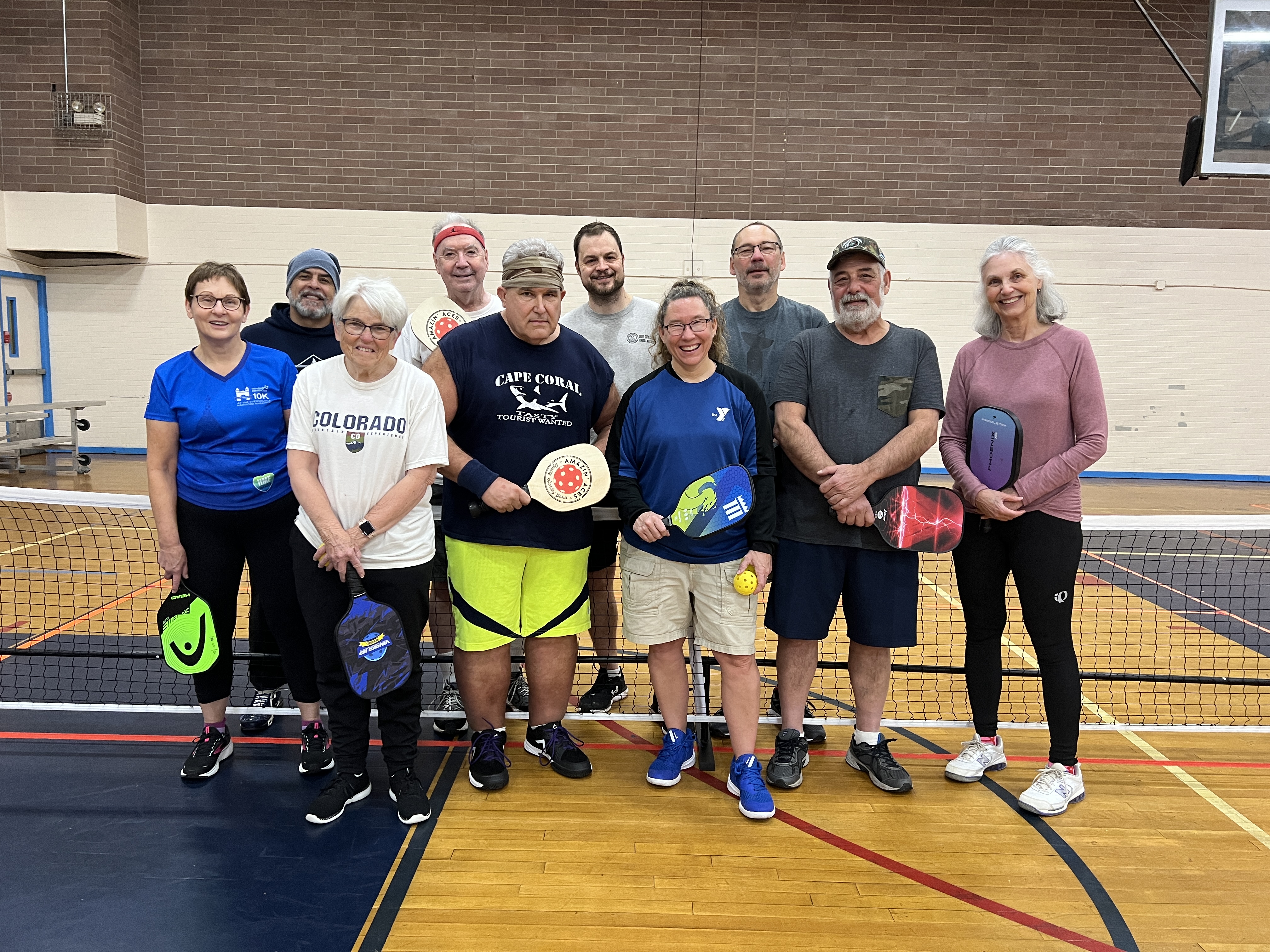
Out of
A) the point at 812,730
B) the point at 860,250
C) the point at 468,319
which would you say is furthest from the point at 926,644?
the point at 468,319

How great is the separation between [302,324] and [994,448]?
8.99ft

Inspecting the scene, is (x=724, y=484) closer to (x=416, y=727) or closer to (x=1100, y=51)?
(x=416, y=727)

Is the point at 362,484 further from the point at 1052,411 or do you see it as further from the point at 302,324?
the point at 1052,411

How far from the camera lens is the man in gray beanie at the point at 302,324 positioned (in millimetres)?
3352

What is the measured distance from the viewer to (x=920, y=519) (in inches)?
114

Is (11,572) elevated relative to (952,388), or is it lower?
lower

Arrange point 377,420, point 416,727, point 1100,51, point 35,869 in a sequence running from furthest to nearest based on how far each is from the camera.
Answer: point 1100,51
point 416,727
point 377,420
point 35,869

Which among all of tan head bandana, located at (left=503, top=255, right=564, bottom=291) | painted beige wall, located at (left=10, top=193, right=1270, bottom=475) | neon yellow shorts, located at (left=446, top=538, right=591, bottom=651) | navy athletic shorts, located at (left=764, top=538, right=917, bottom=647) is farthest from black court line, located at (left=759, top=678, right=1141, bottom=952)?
painted beige wall, located at (left=10, top=193, right=1270, bottom=475)

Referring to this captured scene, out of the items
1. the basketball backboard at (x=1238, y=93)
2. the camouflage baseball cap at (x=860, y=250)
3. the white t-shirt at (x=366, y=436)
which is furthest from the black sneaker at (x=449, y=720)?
the basketball backboard at (x=1238, y=93)

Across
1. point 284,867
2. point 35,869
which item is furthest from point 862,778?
point 35,869

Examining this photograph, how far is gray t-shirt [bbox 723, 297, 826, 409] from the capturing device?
3.45 metres

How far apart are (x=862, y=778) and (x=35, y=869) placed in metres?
2.73

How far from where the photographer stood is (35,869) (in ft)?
8.07

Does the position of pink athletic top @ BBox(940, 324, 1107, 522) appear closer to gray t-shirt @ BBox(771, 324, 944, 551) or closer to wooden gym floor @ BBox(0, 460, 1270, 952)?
gray t-shirt @ BBox(771, 324, 944, 551)
